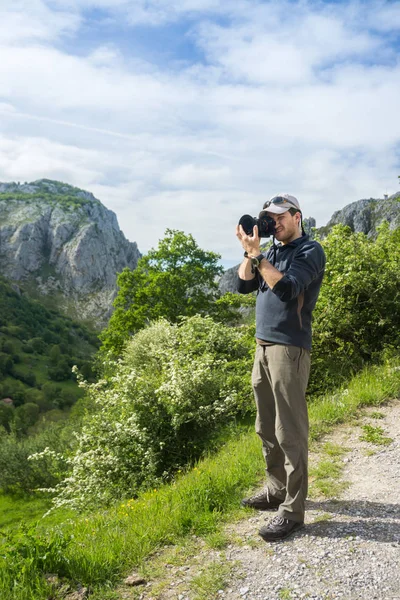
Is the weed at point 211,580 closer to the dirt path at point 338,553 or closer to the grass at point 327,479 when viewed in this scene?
the dirt path at point 338,553

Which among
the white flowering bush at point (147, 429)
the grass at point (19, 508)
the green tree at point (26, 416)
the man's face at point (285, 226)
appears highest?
the man's face at point (285, 226)

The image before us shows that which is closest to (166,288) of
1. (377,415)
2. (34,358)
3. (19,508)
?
(19,508)

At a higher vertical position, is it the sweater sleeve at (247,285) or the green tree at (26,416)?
the sweater sleeve at (247,285)

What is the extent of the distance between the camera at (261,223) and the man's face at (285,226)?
48 mm

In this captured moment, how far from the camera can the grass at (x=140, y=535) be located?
352 cm

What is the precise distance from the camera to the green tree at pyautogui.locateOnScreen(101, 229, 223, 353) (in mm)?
30812

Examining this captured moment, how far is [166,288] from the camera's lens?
31.5 m

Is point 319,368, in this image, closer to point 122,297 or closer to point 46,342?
point 122,297

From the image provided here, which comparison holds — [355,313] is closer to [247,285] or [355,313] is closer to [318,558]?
[247,285]

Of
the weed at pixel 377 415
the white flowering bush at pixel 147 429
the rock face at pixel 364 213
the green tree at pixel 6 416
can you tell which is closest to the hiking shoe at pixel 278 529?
the weed at pixel 377 415

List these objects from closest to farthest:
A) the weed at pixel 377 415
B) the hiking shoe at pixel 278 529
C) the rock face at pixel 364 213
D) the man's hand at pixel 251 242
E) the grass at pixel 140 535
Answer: the grass at pixel 140 535, the hiking shoe at pixel 278 529, the man's hand at pixel 251 242, the weed at pixel 377 415, the rock face at pixel 364 213

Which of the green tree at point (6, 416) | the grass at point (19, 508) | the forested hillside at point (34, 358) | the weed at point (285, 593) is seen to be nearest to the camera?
the weed at point (285, 593)

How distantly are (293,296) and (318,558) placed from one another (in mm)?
2230

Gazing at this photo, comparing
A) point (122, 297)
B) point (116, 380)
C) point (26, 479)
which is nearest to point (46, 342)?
point (26, 479)
